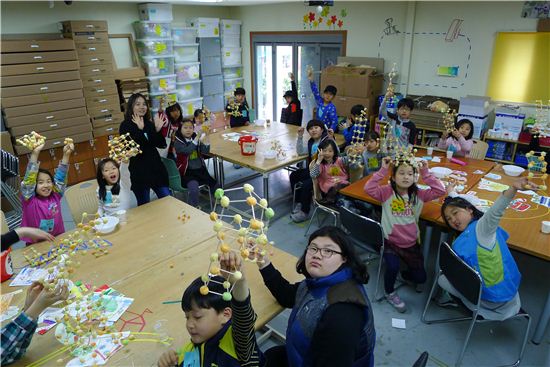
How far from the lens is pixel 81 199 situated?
9.68 ft

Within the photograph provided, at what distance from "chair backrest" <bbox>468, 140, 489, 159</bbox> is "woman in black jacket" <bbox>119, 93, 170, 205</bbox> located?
3.45m

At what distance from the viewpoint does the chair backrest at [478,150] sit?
4.24 meters

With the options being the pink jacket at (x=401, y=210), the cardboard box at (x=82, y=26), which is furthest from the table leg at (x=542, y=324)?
the cardboard box at (x=82, y=26)

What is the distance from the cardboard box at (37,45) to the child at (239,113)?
7.90 feet

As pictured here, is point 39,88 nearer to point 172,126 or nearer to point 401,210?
point 172,126

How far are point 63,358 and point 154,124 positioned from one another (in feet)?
8.19

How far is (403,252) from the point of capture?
293 cm

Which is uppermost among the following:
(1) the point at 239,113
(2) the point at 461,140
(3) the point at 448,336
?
(1) the point at 239,113

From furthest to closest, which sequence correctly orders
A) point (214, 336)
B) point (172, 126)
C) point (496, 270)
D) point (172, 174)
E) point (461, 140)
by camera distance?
point (172, 126)
point (461, 140)
point (172, 174)
point (496, 270)
point (214, 336)

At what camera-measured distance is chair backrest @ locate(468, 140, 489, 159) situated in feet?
13.9

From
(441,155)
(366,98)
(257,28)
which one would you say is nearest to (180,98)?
(257,28)

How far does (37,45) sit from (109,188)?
340cm

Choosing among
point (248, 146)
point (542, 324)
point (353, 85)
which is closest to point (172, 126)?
point (248, 146)

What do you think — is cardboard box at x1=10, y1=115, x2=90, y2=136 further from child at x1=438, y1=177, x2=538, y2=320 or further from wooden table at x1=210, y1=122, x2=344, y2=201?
child at x1=438, y1=177, x2=538, y2=320
